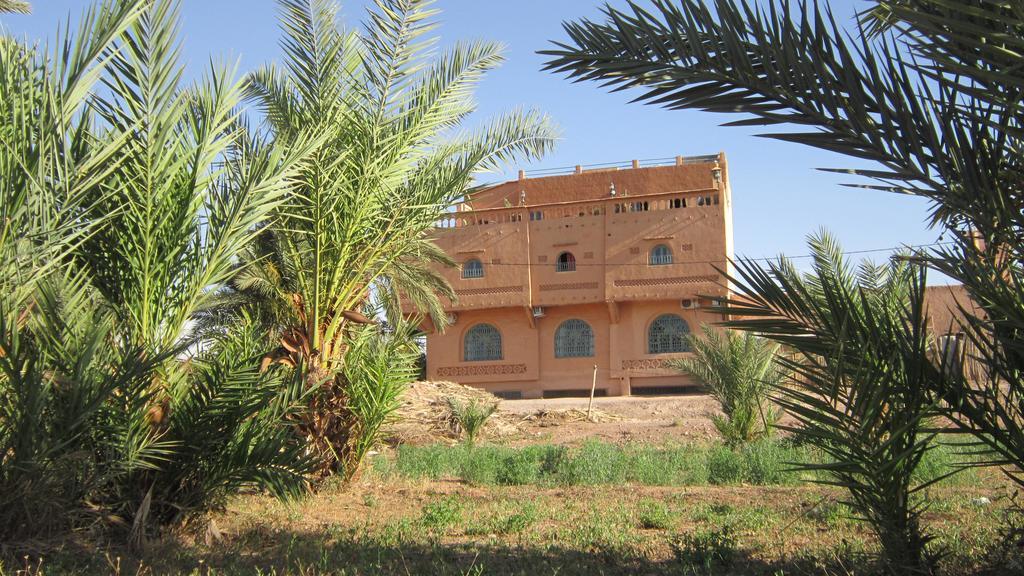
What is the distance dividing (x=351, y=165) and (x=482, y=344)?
2287 centimetres

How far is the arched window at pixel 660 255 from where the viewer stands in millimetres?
27016

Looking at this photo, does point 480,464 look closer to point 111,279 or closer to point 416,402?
point 111,279

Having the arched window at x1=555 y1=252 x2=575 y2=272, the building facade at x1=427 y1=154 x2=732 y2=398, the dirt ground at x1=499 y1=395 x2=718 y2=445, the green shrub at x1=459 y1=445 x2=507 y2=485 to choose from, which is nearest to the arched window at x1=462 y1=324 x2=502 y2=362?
the building facade at x1=427 y1=154 x2=732 y2=398

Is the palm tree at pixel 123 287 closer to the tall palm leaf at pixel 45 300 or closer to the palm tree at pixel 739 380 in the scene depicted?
the tall palm leaf at pixel 45 300

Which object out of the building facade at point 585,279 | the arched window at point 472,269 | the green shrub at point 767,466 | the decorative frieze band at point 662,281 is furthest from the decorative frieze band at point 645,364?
the green shrub at point 767,466

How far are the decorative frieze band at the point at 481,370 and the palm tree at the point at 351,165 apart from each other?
20950mm

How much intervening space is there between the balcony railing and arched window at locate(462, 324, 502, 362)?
395 centimetres

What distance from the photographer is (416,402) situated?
20000 millimetres

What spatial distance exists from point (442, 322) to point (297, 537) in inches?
568

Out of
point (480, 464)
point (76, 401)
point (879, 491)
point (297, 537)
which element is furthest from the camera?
point (480, 464)

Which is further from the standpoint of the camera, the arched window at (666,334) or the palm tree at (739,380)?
the arched window at (666,334)

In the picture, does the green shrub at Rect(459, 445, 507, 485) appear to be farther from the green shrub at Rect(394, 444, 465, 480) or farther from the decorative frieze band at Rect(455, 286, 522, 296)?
the decorative frieze band at Rect(455, 286, 522, 296)

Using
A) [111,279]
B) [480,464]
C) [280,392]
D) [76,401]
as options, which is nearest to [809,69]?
[76,401]

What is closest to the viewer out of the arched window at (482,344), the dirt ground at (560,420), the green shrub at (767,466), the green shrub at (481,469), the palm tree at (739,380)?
the green shrub at (767,466)
